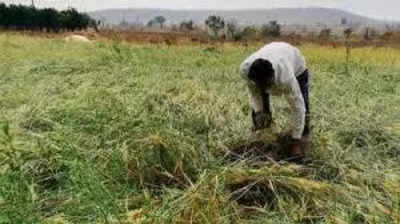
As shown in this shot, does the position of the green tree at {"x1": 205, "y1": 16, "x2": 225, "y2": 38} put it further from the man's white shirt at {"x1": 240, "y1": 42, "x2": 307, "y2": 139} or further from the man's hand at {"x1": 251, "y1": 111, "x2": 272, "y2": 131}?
the man's white shirt at {"x1": 240, "y1": 42, "x2": 307, "y2": 139}

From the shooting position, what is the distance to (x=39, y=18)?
28391 millimetres

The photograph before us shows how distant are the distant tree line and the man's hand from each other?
82.0ft

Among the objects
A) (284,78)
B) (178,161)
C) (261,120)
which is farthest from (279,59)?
(178,161)

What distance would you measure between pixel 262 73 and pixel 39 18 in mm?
26982

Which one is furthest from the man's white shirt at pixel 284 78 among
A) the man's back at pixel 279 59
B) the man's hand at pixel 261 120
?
the man's hand at pixel 261 120

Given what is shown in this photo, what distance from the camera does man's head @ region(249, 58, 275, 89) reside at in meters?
3.25

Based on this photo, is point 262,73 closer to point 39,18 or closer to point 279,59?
point 279,59

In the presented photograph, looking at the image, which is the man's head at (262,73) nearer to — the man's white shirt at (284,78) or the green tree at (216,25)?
the man's white shirt at (284,78)

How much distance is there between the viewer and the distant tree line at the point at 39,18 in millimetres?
27547

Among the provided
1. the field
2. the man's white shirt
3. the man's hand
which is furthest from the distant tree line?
the man's white shirt

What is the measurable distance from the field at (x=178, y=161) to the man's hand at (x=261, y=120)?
0.20 m

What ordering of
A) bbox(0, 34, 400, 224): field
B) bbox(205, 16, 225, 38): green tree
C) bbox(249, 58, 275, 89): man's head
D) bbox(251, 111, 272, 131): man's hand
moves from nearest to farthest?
bbox(0, 34, 400, 224): field
bbox(249, 58, 275, 89): man's head
bbox(251, 111, 272, 131): man's hand
bbox(205, 16, 225, 38): green tree

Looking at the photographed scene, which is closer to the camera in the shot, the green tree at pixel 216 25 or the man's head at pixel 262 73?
the man's head at pixel 262 73

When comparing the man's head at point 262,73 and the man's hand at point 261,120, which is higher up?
the man's head at point 262,73
